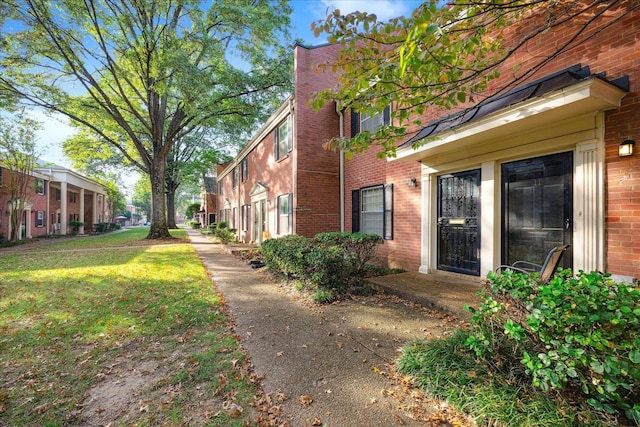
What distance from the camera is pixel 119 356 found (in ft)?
10.9

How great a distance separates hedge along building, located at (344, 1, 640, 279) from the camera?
355 centimetres

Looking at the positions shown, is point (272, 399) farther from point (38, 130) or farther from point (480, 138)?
point (38, 130)

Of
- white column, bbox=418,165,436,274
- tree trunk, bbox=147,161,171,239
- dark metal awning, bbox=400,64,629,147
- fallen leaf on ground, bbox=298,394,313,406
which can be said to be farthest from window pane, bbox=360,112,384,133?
tree trunk, bbox=147,161,171,239

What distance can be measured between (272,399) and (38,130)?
23232 millimetres

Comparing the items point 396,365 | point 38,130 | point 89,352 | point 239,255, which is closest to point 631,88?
point 396,365

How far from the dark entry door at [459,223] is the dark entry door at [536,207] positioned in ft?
1.78

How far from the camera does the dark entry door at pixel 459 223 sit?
18.2 feet

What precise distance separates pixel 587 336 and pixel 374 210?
6.64m

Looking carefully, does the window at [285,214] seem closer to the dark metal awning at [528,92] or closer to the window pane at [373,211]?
the window pane at [373,211]

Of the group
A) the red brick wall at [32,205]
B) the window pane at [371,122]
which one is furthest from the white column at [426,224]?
the red brick wall at [32,205]

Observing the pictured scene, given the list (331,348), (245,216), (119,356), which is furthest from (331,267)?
(245,216)

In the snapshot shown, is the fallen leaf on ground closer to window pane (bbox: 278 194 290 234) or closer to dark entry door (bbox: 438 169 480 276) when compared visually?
dark entry door (bbox: 438 169 480 276)

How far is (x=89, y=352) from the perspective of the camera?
339cm

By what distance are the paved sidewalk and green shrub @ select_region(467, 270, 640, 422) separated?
1.14 meters
